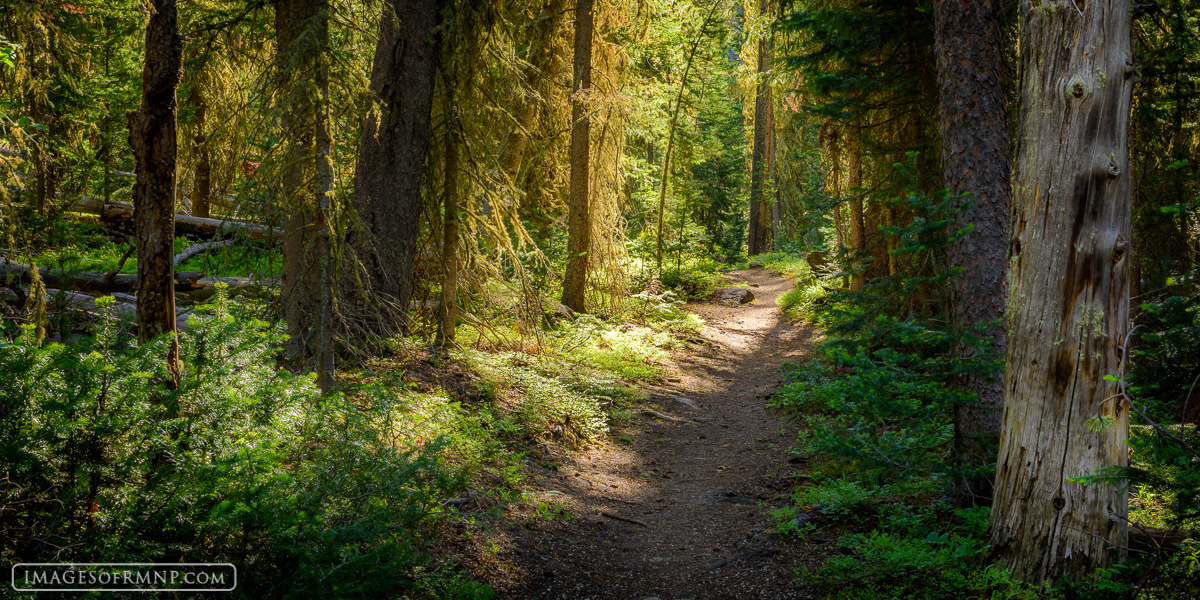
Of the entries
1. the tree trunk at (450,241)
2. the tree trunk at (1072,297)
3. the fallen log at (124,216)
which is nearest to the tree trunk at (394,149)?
the tree trunk at (450,241)

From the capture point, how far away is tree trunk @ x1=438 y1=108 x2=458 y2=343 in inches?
334

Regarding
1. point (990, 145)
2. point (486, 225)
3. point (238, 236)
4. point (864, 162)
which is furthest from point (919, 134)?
point (238, 236)

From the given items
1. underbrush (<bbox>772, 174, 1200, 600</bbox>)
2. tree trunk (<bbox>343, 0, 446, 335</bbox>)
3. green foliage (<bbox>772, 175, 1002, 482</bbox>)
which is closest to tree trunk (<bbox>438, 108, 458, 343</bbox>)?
tree trunk (<bbox>343, 0, 446, 335</bbox>)

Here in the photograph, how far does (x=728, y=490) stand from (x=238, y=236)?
5.39 meters

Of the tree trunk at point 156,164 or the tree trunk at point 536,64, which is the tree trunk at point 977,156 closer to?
the tree trunk at point 156,164

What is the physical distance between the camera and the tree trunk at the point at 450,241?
27.8 feet

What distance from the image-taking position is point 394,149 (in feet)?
26.5

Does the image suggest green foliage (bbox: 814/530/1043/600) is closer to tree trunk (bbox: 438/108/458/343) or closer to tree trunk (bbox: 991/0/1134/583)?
tree trunk (bbox: 991/0/1134/583)

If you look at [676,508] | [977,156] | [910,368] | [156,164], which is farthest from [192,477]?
[977,156]

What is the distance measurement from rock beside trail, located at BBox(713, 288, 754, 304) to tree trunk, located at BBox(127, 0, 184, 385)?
57.2 feet

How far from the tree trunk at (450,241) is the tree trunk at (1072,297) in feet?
Result: 20.8

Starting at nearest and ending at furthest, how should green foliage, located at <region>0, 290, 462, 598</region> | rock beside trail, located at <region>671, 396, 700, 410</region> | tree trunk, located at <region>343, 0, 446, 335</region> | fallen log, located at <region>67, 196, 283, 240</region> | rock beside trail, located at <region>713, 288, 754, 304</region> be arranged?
green foliage, located at <region>0, 290, 462, 598</region> < tree trunk, located at <region>343, 0, 446, 335</region> < rock beside trail, located at <region>671, 396, 700, 410</region> < fallen log, located at <region>67, 196, 283, 240</region> < rock beside trail, located at <region>713, 288, 754, 304</region>

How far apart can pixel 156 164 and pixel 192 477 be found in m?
2.05

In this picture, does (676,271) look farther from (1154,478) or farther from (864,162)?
(1154,478)
